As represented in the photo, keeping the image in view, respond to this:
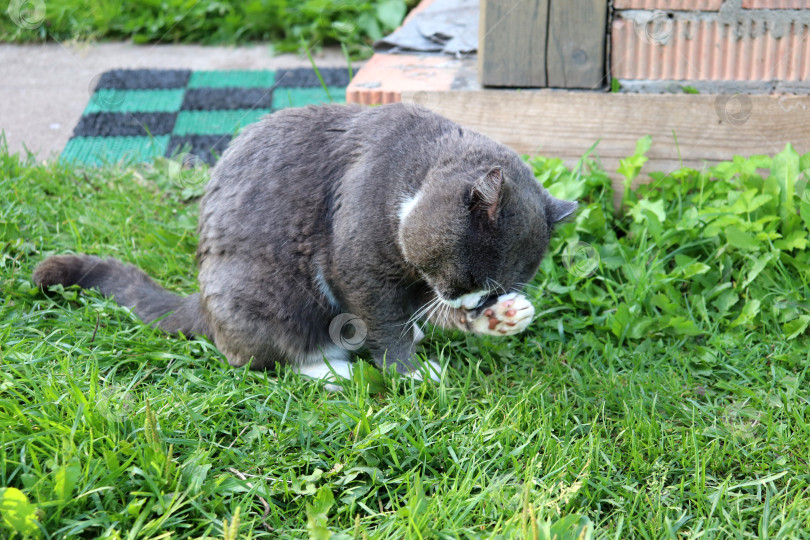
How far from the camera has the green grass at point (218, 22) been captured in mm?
5211

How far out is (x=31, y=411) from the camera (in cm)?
202

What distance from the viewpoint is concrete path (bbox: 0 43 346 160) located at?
4.30m

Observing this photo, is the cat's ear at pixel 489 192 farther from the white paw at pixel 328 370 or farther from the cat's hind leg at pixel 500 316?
the white paw at pixel 328 370

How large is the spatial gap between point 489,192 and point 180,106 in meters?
3.06

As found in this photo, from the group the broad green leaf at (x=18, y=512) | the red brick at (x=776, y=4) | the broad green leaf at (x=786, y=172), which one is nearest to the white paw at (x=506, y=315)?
the broad green leaf at (x=786, y=172)

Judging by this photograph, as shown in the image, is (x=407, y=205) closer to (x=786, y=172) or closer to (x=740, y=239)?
(x=740, y=239)

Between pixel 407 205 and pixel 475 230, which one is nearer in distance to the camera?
pixel 475 230

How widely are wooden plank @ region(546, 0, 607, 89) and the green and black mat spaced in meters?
1.25

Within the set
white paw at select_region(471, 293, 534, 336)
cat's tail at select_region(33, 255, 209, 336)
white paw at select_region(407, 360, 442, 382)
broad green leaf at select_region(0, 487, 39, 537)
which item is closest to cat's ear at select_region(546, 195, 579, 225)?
white paw at select_region(471, 293, 534, 336)

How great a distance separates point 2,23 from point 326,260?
4.27 meters

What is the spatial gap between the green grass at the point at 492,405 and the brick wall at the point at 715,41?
0.50 m

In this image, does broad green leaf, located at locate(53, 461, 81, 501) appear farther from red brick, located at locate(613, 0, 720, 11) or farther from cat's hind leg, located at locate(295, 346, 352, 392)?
red brick, located at locate(613, 0, 720, 11)

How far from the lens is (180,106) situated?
15.0 feet

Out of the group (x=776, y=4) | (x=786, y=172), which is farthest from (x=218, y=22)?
(x=786, y=172)
